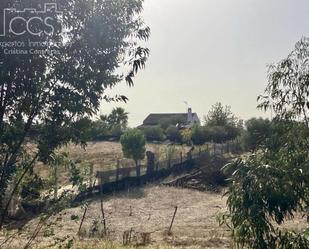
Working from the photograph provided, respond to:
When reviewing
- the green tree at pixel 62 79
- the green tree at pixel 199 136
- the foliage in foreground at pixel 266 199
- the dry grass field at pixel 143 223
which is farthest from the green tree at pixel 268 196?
the green tree at pixel 199 136

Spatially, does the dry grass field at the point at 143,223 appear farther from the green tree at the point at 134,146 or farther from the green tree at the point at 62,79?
the green tree at the point at 134,146

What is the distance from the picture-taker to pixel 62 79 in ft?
14.2

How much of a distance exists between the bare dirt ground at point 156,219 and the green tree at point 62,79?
4.64 feet

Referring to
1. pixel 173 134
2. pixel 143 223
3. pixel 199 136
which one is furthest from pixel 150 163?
pixel 173 134

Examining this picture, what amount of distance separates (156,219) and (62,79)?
915cm

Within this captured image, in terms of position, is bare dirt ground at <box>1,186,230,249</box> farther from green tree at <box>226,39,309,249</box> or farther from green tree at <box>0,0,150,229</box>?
green tree at <box>226,39,309,249</box>

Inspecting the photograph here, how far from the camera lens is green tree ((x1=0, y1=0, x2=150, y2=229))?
424 cm

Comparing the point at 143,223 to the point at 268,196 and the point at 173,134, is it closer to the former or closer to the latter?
the point at 268,196

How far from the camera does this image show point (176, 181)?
2070cm

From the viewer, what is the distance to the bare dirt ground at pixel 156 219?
838 centimetres

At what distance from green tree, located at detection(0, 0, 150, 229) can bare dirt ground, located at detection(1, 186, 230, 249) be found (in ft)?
4.64

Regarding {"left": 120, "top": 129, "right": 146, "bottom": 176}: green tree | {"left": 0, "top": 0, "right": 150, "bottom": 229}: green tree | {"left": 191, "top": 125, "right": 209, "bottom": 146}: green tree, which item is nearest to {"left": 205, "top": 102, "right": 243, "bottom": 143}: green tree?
{"left": 191, "top": 125, "right": 209, "bottom": 146}: green tree

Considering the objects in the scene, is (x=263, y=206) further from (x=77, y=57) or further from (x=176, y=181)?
(x=176, y=181)

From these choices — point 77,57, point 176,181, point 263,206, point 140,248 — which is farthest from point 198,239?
point 176,181
